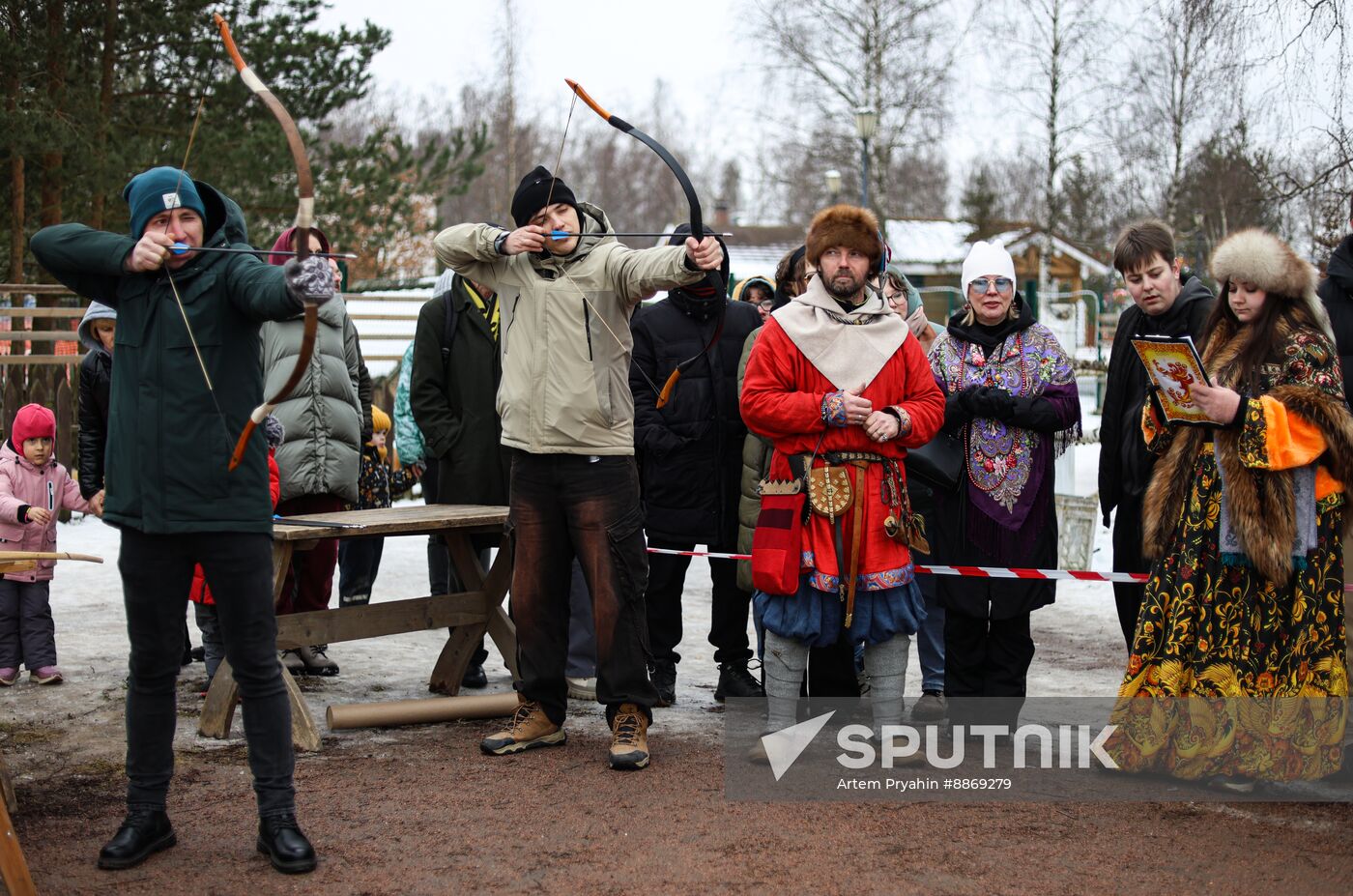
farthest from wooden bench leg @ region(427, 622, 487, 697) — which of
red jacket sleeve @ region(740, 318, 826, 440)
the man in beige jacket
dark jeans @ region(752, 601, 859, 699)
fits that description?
red jacket sleeve @ region(740, 318, 826, 440)

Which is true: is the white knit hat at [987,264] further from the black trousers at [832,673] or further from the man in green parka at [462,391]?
the man in green parka at [462,391]

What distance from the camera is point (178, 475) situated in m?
3.70

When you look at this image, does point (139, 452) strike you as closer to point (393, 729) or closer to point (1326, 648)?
point (393, 729)

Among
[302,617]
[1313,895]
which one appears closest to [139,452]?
[302,617]

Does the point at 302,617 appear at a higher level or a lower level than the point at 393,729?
higher

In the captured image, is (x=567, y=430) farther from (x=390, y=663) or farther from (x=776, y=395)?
(x=390, y=663)

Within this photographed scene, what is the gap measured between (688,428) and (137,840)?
109 inches

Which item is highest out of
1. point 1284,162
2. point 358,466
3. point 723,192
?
point 723,192

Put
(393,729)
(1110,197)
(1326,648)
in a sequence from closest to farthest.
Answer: (1326,648), (393,729), (1110,197)

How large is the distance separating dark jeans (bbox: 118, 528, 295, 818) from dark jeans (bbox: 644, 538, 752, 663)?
2212mm

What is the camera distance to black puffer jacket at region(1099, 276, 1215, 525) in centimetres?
507

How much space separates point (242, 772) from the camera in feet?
15.3

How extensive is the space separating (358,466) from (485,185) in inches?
1624

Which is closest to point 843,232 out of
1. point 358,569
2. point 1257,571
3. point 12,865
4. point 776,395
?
point 776,395
